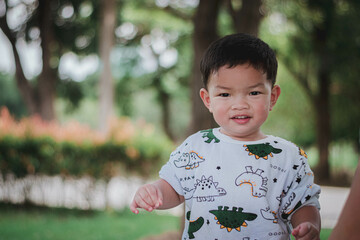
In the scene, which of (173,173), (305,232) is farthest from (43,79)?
(305,232)

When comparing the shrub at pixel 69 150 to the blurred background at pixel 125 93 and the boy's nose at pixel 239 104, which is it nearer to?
the blurred background at pixel 125 93

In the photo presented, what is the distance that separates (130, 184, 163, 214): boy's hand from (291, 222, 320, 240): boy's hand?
0.54 metres

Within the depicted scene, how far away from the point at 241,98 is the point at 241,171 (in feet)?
0.96

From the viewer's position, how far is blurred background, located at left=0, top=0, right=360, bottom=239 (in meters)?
7.73

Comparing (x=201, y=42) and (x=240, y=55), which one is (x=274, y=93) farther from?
(x=201, y=42)

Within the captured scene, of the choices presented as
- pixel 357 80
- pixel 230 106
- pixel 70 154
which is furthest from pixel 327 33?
pixel 230 106

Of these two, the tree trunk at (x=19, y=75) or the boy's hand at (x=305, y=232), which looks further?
the tree trunk at (x=19, y=75)

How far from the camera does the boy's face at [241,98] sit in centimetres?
174

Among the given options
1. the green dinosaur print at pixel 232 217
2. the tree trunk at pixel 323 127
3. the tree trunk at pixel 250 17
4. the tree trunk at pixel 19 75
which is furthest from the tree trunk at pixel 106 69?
the green dinosaur print at pixel 232 217

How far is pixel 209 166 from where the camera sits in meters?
1.78

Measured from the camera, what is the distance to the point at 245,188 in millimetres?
1712

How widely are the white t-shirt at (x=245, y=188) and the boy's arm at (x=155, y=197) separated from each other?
0.23 ft

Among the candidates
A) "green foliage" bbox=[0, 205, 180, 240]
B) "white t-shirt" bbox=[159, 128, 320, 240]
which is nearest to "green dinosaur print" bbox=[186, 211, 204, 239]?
"white t-shirt" bbox=[159, 128, 320, 240]

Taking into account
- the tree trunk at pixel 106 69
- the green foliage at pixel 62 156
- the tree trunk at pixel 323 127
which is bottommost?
the tree trunk at pixel 323 127
